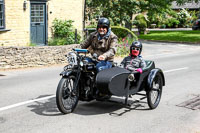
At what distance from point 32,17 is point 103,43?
1274 cm

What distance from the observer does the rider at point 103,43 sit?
686 centimetres

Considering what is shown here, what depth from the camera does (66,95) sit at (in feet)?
21.2

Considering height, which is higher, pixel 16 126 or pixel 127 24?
pixel 127 24

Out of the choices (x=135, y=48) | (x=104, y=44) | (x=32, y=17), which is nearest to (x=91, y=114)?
(x=104, y=44)

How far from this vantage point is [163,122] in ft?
21.0

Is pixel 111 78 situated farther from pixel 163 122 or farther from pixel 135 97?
pixel 135 97

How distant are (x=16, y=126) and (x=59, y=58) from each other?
9.14 m

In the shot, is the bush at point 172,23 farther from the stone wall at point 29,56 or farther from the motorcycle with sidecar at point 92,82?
the motorcycle with sidecar at point 92,82

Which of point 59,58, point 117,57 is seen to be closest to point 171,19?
point 117,57

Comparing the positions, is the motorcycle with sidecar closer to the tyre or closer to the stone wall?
the tyre

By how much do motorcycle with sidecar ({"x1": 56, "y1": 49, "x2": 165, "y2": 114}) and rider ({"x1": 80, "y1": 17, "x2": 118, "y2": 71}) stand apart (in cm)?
19

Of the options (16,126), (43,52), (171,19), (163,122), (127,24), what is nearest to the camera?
(16,126)

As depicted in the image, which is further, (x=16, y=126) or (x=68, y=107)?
(x=68, y=107)

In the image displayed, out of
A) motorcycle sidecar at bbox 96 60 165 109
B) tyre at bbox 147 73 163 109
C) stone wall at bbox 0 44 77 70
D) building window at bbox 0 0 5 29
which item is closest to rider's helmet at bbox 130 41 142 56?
motorcycle sidecar at bbox 96 60 165 109
